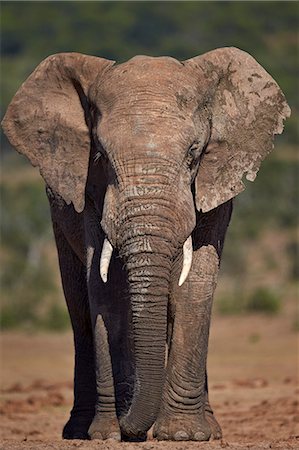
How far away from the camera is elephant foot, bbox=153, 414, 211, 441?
8.09 metres

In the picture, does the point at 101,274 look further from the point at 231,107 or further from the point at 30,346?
the point at 30,346

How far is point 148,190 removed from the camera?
24.7 ft

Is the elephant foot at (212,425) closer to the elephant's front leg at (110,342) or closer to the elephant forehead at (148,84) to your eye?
the elephant's front leg at (110,342)

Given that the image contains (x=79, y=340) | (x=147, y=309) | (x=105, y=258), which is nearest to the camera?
(x=147, y=309)

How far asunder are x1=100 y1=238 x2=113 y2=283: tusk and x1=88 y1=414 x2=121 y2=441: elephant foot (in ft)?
3.00

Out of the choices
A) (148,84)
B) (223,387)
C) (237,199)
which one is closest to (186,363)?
(148,84)

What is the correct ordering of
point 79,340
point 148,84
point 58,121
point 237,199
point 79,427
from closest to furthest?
point 148,84 → point 58,121 → point 79,427 → point 79,340 → point 237,199

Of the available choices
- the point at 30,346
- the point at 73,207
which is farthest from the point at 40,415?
the point at 30,346

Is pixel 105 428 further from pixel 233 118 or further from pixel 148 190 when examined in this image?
pixel 233 118

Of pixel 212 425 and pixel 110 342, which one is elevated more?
pixel 110 342

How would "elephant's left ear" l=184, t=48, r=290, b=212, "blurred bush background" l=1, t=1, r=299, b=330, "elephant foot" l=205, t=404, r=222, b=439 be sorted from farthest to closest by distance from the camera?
"blurred bush background" l=1, t=1, r=299, b=330 → "elephant foot" l=205, t=404, r=222, b=439 → "elephant's left ear" l=184, t=48, r=290, b=212

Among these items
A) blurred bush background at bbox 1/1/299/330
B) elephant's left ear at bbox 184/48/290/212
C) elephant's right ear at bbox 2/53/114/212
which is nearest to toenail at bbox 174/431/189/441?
elephant's left ear at bbox 184/48/290/212

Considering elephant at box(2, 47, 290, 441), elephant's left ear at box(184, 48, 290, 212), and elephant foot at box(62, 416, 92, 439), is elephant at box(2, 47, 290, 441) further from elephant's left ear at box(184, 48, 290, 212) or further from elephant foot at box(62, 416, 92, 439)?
elephant foot at box(62, 416, 92, 439)

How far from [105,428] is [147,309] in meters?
0.99
